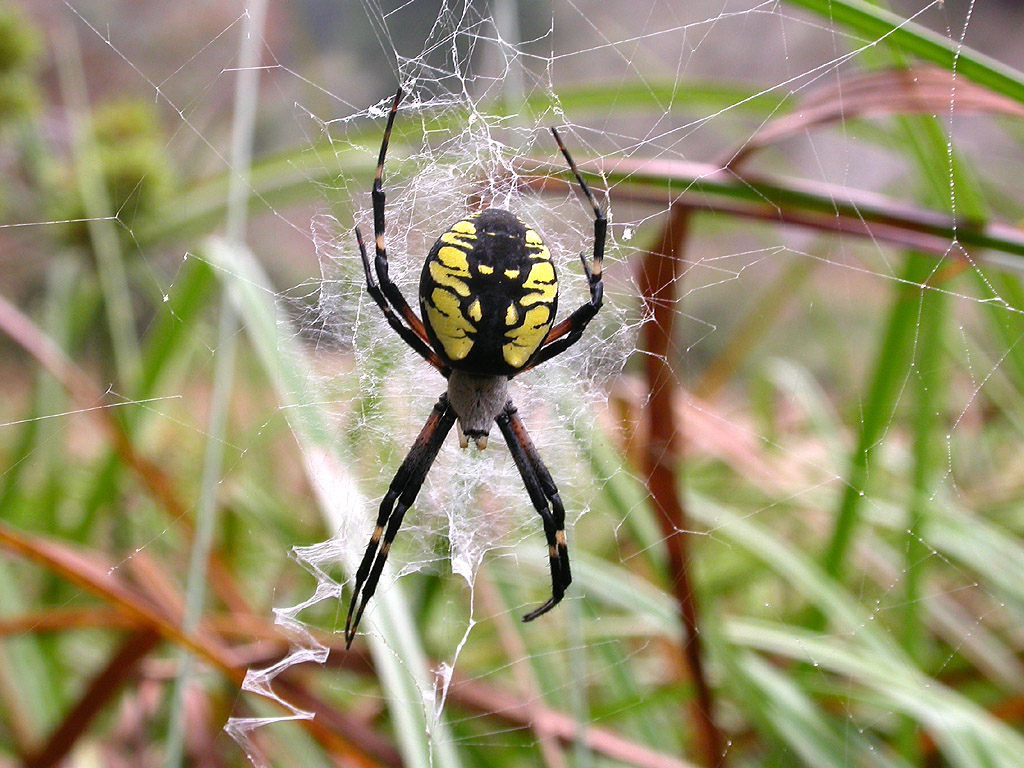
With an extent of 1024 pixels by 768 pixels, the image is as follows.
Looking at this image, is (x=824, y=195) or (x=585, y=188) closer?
(x=824, y=195)

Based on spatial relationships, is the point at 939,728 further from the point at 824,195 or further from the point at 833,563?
the point at 824,195

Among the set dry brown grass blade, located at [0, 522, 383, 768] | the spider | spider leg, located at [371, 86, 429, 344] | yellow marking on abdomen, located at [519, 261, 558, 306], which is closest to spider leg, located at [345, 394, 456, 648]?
the spider

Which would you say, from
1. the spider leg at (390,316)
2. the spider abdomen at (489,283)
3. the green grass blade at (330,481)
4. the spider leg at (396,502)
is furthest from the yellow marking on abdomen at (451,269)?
the spider leg at (396,502)

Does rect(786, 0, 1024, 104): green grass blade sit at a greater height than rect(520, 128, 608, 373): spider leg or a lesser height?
greater

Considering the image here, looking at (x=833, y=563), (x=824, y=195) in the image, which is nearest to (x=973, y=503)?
(x=833, y=563)

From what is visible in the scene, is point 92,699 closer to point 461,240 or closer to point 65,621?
point 65,621

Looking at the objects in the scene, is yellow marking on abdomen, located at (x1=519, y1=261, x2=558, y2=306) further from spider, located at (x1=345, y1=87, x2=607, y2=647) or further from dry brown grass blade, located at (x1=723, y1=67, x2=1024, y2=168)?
dry brown grass blade, located at (x1=723, y1=67, x2=1024, y2=168)
